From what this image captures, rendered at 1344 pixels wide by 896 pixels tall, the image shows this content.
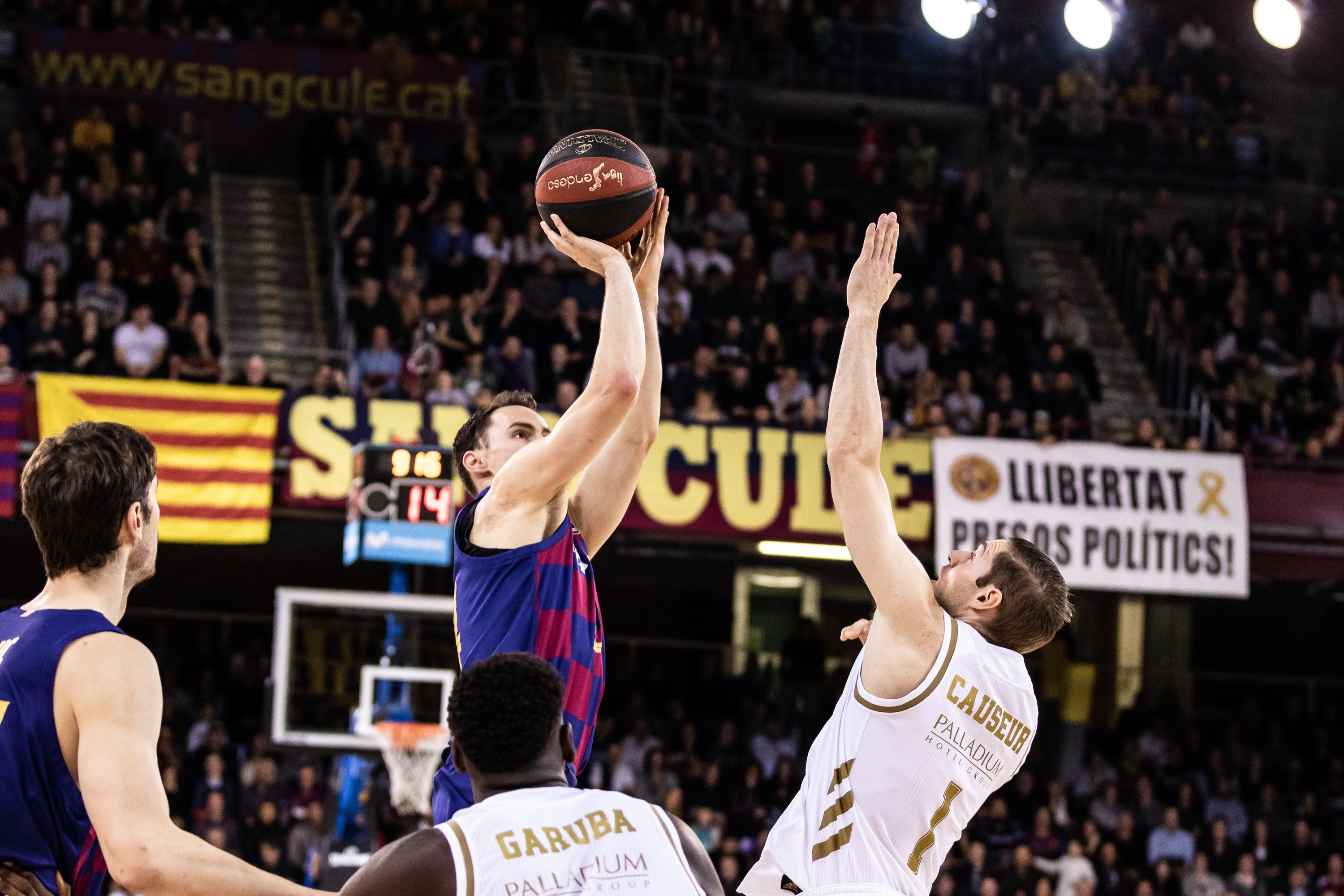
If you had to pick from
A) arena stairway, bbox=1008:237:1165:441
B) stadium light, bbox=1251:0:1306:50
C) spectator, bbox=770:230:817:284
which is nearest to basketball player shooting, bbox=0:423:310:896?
stadium light, bbox=1251:0:1306:50

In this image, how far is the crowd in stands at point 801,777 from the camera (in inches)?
591

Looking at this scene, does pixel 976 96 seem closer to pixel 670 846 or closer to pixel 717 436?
pixel 717 436

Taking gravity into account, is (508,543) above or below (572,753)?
above

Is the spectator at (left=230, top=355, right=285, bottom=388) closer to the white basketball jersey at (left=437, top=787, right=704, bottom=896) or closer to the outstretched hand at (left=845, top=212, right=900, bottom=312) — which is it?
the outstretched hand at (left=845, top=212, right=900, bottom=312)

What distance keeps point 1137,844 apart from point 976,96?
12099 mm

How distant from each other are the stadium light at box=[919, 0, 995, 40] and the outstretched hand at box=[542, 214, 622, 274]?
11673mm

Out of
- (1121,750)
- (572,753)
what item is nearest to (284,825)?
(1121,750)

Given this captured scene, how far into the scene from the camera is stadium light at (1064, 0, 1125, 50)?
15.8 meters

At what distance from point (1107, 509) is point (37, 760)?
14.1 m

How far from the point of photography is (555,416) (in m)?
15.1

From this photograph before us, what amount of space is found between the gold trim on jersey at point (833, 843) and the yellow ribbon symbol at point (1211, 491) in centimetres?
1289

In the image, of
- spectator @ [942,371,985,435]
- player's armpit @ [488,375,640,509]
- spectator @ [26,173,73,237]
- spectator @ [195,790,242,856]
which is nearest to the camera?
player's armpit @ [488,375,640,509]

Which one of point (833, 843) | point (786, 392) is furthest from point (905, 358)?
point (833, 843)

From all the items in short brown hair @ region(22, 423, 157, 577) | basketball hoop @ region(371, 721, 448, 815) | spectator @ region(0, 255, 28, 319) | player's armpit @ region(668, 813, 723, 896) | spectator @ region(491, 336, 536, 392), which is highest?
spectator @ region(0, 255, 28, 319)
